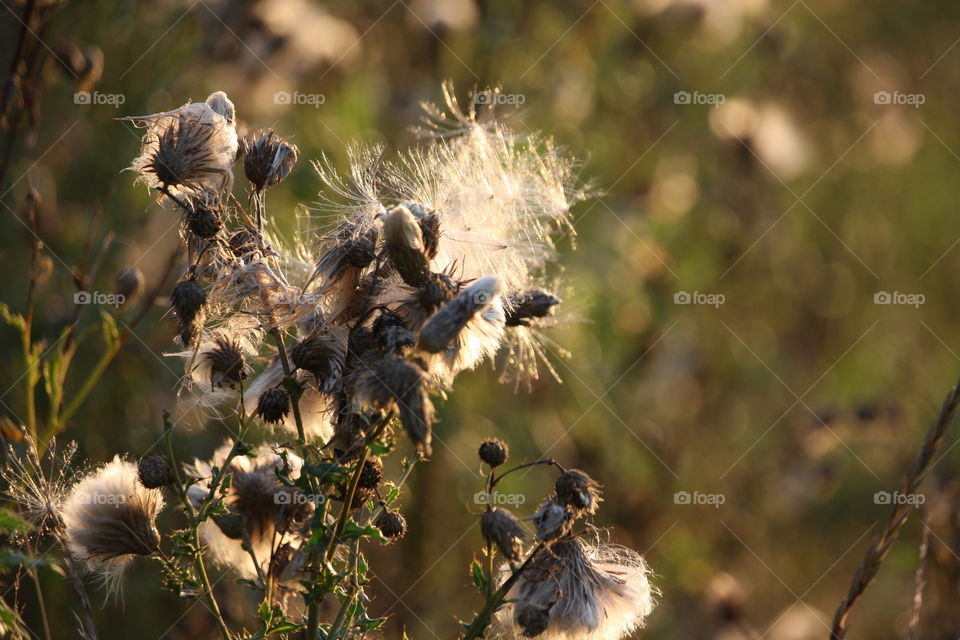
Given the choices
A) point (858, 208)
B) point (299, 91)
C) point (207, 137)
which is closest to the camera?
point (207, 137)

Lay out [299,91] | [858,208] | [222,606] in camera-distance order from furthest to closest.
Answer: [858,208]
[299,91]
[222,606]

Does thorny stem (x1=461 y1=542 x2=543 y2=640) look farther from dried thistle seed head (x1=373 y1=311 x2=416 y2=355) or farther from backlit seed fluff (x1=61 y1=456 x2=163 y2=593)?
backlit seed fluff (x1=61 y1=456 x2=163 y2=593)

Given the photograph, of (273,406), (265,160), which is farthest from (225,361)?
(265,160)

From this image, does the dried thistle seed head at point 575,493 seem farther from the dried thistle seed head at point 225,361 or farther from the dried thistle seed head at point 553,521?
the dried thistle seed head at point 225,361

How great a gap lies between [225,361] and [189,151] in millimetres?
380

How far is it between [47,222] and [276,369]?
2.23m

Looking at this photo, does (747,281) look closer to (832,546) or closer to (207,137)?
(832,546)

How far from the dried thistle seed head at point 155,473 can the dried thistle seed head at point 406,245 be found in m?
0.53

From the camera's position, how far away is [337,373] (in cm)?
157

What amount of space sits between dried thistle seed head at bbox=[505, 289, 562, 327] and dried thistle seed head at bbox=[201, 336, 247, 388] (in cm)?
50

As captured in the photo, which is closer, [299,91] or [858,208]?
[299,91]

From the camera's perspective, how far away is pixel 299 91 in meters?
4.28

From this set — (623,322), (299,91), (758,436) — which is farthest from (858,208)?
(299,91)

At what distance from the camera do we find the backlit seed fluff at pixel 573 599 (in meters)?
1.68
